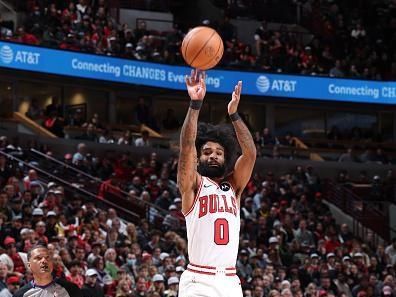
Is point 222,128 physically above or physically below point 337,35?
below

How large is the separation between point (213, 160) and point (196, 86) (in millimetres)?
666

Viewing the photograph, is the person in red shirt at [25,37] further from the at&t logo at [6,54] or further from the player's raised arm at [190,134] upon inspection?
the player's raised arm at [190,134]

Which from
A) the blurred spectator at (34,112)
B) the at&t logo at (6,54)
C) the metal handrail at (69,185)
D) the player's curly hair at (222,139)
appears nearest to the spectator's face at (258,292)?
the metal handrail at (69,185)

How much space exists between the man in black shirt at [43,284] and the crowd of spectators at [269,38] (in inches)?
615

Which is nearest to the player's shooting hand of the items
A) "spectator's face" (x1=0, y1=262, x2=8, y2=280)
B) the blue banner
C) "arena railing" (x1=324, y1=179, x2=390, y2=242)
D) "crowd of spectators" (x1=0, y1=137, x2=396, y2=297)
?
"crowd of spectators" (x1=0, y1=137, x2=396, y2=297)

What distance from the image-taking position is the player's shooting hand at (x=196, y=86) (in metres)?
7.98

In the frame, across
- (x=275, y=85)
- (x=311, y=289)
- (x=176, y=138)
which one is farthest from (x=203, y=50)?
(x=275, y=85)

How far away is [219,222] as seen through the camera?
8.26 m

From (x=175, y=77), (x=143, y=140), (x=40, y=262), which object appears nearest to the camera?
(x=40, y=262)

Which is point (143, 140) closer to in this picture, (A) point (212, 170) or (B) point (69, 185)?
(B) point (69, 185)

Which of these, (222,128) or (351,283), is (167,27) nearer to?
(351,283)

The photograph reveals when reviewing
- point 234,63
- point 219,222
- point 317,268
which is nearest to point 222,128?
point 219,222

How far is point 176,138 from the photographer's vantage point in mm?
28719

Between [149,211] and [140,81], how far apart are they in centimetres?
654
